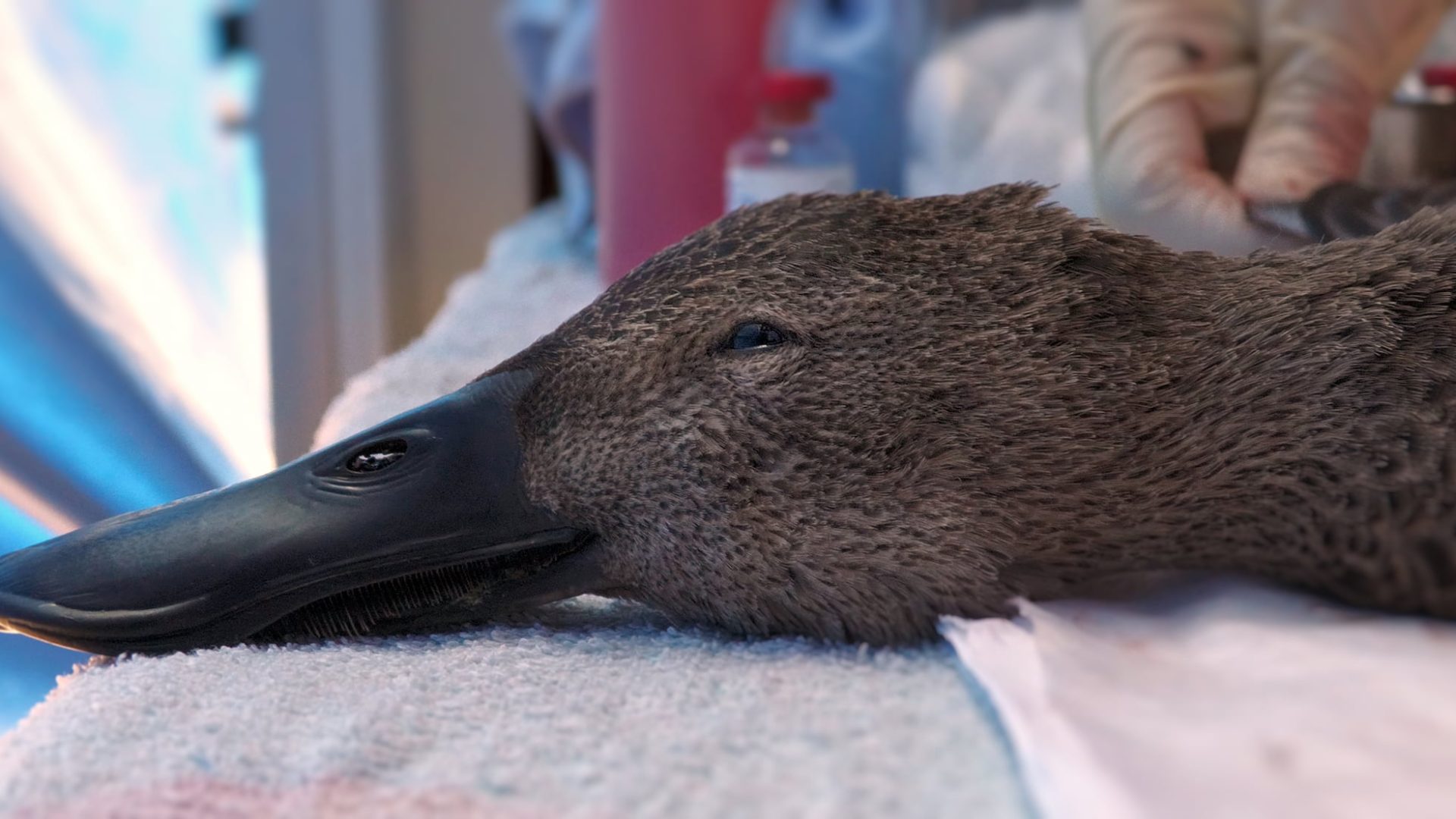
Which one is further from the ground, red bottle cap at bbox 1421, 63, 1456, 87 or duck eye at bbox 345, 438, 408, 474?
red bottle cap at bbox 1421, 63, 1456, 87

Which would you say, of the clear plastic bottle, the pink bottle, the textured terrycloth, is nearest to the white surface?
the textured terrycloth

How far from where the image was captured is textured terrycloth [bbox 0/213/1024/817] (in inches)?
17.9

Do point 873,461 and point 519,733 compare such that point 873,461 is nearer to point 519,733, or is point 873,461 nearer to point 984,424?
point 984,424

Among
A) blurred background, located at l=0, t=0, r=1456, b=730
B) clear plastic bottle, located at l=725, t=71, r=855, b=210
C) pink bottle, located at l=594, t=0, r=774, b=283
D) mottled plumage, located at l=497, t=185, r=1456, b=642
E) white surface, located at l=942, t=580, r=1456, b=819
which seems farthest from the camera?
pink bottle, located at l=594, t=0, r=774, b=283

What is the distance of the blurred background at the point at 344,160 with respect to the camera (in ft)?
2.34

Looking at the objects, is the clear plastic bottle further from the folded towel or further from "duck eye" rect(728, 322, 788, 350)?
the folded towel

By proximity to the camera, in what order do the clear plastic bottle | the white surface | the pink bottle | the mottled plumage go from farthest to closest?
the pink bottle, the clear plastic bottle, the mottled plumage, the white surface

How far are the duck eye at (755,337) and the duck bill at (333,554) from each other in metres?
0.11

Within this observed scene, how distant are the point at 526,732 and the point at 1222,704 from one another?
0.93ft

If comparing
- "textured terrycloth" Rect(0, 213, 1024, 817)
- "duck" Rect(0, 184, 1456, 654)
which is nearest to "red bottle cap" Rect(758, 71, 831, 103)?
"duck" Rect(0, 184, 1456, 654)

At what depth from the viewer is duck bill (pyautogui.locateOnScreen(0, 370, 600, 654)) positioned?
578mm

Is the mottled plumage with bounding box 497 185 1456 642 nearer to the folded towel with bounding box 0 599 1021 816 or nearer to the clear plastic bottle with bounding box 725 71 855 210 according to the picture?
the folded towel with bounding box 0 599 1021 816

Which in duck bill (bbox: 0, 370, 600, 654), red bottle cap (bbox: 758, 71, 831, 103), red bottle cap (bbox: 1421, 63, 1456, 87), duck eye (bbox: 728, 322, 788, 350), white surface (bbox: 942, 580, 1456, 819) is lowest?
white surface (bbox: 942, 580, 1456, 819)

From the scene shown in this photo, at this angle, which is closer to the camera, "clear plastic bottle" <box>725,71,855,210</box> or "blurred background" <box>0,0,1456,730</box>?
"blurred background" <box>0,0,1456,730</box>
